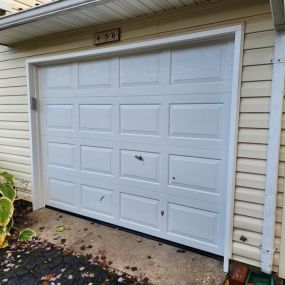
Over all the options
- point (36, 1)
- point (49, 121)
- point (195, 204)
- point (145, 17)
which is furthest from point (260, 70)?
point (36, 1)

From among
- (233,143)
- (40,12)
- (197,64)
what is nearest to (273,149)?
(233,143)

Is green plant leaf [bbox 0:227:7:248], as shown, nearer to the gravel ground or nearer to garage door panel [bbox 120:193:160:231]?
the gravel ground

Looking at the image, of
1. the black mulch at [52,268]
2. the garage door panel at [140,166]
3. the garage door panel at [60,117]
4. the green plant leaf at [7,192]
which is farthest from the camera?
the garage door panel at [60,117]

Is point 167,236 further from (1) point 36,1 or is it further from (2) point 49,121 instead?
(1) point 36,1

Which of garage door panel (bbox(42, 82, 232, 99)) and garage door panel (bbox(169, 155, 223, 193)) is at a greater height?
garage door panel (bbox(42, 82, 232, 99))

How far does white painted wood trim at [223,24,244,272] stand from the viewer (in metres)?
2.05

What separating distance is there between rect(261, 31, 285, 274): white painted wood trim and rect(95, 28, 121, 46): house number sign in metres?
1.48

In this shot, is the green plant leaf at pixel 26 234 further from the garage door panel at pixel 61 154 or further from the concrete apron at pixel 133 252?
the garage door panel at pixel 61 154

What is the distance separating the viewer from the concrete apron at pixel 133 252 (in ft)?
7.34

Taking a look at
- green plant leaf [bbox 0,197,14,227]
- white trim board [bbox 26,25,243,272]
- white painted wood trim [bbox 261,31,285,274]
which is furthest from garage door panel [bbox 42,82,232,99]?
green plant leaf [bbox 0,197,14,227]

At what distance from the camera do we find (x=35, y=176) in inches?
141

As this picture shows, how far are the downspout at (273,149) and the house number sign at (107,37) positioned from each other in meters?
1.48

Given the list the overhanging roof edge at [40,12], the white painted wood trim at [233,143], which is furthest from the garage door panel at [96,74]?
the white painted wood trim at [233,143]

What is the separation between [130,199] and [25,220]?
1.46 metres
